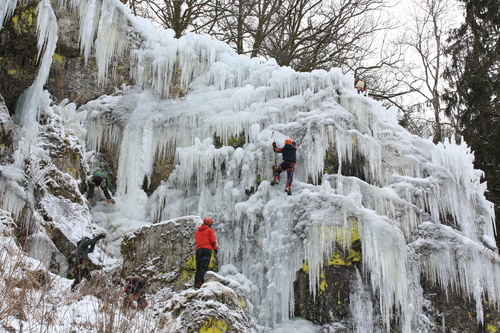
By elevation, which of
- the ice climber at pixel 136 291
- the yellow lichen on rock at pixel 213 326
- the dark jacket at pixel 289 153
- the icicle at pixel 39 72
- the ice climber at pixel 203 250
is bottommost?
the yellow lichen on rock at pixel 213 326

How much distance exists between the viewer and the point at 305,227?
771 cm

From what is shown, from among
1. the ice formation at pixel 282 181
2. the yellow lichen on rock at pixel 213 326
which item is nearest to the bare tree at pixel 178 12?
the ice formation at pixel 282 181

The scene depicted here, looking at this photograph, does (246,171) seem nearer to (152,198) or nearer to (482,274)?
(152,198)

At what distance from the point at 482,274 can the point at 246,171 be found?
459 centimetres

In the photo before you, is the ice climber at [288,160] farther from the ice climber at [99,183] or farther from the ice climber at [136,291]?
the ice climber at [99,183]

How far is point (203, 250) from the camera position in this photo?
6.29m

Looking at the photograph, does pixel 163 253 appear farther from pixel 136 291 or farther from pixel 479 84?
pixel 479 84

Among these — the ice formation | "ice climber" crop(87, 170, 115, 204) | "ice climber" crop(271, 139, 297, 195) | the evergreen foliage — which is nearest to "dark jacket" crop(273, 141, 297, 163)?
"ice climber" crop(271, 139, 297, 195)

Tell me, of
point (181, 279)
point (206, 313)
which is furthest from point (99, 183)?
point (206, 313)

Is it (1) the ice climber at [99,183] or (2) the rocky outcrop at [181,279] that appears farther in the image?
(1) the ice climber at [99,183]

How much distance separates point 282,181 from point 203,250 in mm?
2784

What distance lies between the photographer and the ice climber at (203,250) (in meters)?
6.16

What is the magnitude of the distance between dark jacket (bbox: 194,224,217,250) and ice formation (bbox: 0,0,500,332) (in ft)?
5.44

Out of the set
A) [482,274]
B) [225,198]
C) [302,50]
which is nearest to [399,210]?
[482,274]
